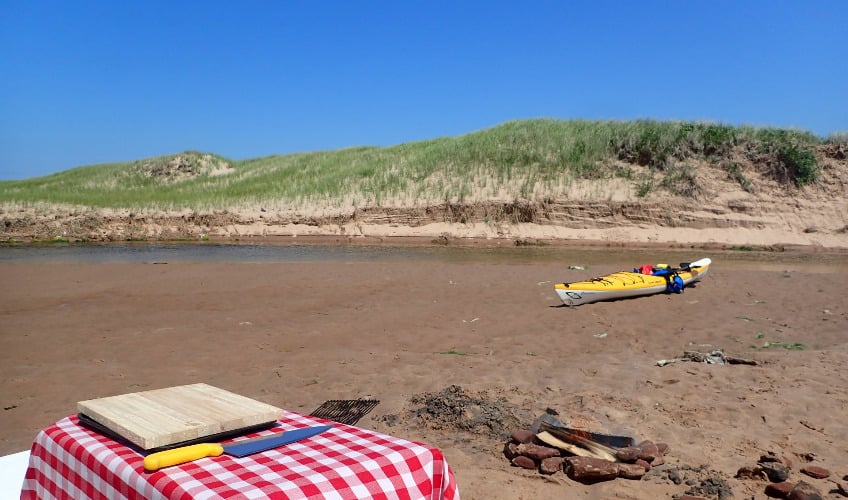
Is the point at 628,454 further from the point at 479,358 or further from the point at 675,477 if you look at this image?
the point at 479,358

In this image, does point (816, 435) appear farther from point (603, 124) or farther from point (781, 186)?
point (603, 124)

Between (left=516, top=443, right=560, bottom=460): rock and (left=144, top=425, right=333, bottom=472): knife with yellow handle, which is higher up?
(left=144, top=425, right=333, bottom=472): knife with yellow handle

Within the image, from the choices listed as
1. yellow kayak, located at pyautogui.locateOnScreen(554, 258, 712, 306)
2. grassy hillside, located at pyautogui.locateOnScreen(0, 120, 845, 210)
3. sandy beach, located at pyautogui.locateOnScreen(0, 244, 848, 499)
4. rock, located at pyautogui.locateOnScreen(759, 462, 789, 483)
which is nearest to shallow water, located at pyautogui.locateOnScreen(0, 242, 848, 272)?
sandy beach, located at pyautogui.locateOnScreen(0, 244, 848, 499)

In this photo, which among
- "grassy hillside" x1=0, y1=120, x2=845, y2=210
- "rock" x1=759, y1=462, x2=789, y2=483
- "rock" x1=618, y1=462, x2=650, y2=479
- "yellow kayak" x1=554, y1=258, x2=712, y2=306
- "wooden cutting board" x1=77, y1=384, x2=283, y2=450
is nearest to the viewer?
"wooden cutting board" x1=77, y1=384, x2=283, y2=450

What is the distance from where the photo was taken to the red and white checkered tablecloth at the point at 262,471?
1930 millimetres

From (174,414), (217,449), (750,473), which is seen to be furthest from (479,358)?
(217,449)

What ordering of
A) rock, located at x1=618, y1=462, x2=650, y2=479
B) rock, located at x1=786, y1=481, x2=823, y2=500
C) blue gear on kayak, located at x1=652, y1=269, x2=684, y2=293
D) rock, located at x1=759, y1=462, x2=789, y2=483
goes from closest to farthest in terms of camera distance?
rock, located at x1=786, y1=481, x2=823, y2=500
rock, located at x1=759, y1=462, x2=789, y2=483
rock, located at x1=618, y1=462, x2=650, y2=479
blue gear on kayak, located at x1=652, y1=269, x2=684, y2=293

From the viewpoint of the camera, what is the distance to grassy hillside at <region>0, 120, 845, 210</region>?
1046 inches

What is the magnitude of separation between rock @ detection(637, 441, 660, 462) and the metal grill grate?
84.0 inches

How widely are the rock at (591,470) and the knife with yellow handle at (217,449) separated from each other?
212 cm

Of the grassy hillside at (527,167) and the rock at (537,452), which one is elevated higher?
the grassy hillside at (527,167)

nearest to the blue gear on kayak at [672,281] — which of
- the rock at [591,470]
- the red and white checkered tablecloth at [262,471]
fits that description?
the rock at [591,470]

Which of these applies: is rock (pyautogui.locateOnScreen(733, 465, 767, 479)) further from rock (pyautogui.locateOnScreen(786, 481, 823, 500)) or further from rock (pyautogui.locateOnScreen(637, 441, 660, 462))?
rock (pyautogui.locateOnScreen(637, 441, 660, 462))

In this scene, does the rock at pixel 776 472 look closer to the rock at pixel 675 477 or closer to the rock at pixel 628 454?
the rock at pixel 675 477
